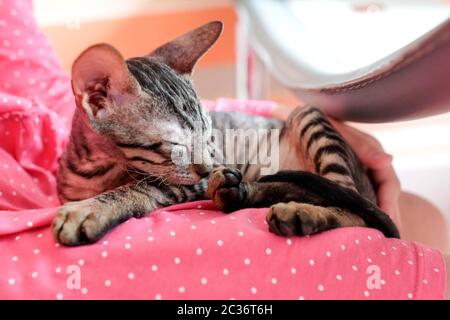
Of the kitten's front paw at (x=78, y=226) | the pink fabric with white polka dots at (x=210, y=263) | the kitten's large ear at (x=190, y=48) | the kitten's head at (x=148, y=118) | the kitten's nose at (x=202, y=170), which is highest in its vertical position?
the kitten's large ear at (x=190, y=48)

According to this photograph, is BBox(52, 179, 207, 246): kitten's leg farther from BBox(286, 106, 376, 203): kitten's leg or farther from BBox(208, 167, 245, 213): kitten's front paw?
BBox(286, 106, 376, 203): kitten's leg

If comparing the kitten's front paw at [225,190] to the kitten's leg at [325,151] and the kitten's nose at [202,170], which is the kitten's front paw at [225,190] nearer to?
the kitten's nose at [202,170]

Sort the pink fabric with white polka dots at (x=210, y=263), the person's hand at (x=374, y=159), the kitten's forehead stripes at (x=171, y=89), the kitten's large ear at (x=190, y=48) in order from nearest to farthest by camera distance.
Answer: the pink fabric with white polka dots at (x=210, y=263) → the kitten's forehead stripes at (x=171, y=89) → the kitten's large ear at (x=190, y=48) → the person's hand at (x=374, y=159)

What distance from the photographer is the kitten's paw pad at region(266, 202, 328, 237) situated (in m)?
0.89

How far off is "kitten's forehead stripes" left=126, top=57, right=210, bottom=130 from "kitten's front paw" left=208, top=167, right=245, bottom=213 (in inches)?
4.8

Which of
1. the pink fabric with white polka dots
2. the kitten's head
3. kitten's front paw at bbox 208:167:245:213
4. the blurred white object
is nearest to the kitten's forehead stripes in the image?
the kitten's head

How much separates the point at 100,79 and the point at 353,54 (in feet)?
3.93

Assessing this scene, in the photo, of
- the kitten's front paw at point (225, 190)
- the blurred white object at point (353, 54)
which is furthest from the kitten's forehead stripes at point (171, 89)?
the blurred white object at point (353, 54)

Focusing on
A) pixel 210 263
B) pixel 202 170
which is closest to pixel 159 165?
pixel 202 170

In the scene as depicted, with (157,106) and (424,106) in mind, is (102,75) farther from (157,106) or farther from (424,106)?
(424,106)

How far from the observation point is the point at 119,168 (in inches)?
45.5

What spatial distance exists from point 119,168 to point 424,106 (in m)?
0.66

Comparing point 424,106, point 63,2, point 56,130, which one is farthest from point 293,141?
point 63,2

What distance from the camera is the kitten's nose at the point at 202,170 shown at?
3.62ft
